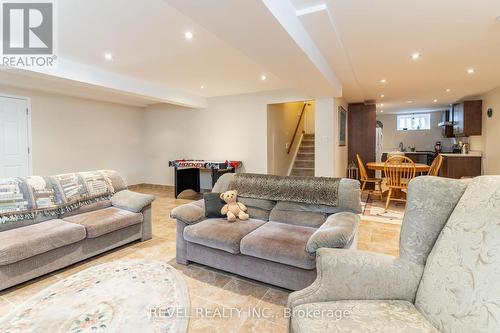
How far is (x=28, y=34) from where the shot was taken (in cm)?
281

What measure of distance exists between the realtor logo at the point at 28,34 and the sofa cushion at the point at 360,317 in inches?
124

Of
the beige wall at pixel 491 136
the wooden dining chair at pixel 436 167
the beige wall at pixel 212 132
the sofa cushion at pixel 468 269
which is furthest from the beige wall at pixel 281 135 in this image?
the sofa cushion at pixel 468 269

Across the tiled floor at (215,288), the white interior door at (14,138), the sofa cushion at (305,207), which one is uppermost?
the white interior door at (14,138)

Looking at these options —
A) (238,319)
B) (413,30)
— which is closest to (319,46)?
Answer: (413,30)

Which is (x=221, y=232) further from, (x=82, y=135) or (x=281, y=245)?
(x=82, y=135)

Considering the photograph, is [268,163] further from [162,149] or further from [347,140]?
[162,149]

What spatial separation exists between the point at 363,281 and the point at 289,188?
4.89 ft

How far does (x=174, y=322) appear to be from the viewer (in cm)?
174

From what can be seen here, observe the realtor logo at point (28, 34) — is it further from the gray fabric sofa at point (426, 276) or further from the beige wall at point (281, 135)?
the beige wall at point (281, 135)

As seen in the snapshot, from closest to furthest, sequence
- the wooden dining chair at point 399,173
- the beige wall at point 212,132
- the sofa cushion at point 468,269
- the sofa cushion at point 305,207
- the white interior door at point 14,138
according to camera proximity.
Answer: the sofa cushion at point 468,269 < the sofa cushion at point 305,207 < the wooden dining chair at point 399,173 < the white interior door at point 14,138 < the beige wall at point 212,132

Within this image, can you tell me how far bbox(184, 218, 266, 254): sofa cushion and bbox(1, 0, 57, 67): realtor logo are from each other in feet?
8.04

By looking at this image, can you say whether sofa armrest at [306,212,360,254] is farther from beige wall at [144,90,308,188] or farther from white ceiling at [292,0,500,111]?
beige wall at [144,90,308,188]

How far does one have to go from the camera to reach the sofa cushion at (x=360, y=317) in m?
1.03

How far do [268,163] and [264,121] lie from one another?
964 mm
